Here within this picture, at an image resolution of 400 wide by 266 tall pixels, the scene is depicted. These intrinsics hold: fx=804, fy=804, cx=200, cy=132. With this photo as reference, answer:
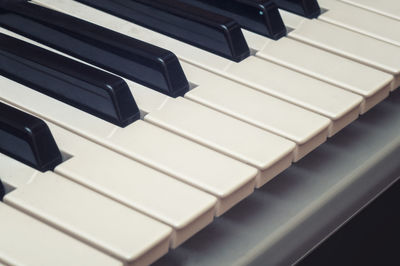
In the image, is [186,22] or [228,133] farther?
[186,22]

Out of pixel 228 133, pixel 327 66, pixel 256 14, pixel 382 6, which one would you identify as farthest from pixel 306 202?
pixel 382 6

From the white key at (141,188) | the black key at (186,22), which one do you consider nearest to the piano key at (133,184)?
the white key at (141,188)

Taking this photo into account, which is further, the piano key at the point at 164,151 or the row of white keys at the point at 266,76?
the row of white keys at the point at 266,76

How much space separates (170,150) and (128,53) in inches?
8.0

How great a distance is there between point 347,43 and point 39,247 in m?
0.58

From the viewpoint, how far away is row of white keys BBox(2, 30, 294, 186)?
849mm

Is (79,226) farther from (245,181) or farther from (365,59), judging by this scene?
(365,59)

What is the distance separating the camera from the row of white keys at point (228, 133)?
0.85 m

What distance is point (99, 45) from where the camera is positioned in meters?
1.03

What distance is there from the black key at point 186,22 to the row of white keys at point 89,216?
1.14 feet

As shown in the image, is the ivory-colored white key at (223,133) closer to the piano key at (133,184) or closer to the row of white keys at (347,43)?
the piano key at (133,184)

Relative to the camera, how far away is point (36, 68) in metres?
0.98

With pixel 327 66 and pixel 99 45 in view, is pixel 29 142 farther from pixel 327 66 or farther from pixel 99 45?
pixel 327 66

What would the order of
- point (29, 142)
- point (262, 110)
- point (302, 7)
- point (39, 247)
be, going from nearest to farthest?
point (39, 247) → point (29, 142) → point (262, 110) → point (302, 7)
